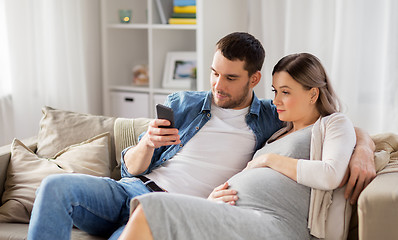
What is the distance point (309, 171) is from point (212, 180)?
423mm

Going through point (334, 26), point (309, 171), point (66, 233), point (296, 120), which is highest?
point (334, 26)

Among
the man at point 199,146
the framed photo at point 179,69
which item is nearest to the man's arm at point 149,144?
the man at point 199,146

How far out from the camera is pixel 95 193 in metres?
1.90

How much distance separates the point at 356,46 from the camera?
308cm

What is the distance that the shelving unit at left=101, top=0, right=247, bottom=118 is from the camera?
11.2 feet

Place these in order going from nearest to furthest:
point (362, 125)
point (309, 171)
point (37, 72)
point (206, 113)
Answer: point (309, 171) → point (206, 113) → point (362, 125) → point (37, 72)

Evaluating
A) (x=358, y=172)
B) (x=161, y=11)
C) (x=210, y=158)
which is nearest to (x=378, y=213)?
(x=358, y=172)

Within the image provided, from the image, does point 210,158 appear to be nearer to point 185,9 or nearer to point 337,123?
point 337,123

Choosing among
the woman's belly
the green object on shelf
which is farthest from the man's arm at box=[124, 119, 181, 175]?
the green object on shelf

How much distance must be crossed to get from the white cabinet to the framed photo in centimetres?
19

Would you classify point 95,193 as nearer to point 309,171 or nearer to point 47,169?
point 47,169

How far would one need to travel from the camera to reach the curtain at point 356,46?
2992 millimetres

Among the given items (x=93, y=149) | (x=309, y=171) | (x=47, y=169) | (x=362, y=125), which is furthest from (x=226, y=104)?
(x=362, y=125)

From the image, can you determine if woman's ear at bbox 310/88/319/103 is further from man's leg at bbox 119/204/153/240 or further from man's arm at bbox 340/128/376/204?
man's leg at bbox 119/204/153/240
